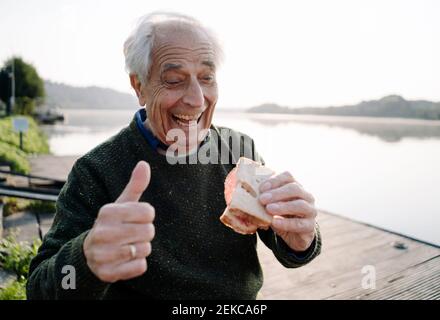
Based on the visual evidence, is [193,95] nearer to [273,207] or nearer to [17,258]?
[273,207]

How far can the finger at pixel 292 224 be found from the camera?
1420 millimetres

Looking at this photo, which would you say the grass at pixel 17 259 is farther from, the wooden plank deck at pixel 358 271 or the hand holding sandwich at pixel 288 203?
the hand holding sandwich at pixel 288 203

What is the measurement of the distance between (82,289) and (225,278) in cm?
82

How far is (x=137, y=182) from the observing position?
108cm

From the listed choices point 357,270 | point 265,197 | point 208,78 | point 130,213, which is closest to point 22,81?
point 357,270

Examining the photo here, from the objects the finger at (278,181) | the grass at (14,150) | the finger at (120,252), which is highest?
the finger at (278,181)

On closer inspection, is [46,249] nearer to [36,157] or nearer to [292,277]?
[292,277]

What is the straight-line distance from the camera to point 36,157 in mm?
11750

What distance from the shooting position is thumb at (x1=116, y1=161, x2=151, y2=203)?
108cm

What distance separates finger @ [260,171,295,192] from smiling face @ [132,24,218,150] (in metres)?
0.58

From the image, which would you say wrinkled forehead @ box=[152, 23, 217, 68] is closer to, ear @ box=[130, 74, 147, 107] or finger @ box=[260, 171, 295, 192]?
ear @ box=[130, 74, 147, 107]

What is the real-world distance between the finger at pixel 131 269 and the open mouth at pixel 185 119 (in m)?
0.94

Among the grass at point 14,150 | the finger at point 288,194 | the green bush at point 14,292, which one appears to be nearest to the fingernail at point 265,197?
the finger at point 288,194
